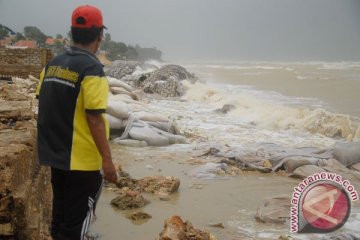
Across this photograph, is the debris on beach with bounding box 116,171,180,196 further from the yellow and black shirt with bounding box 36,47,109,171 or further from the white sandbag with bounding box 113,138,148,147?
the yellow and black shirt with bounding box 36,47,109,171

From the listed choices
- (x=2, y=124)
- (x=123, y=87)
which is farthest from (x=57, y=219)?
(x=123, y=87)

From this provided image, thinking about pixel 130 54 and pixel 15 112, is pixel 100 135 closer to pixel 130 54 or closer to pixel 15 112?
pixel 15 112

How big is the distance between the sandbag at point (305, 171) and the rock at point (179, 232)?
2.71 meters

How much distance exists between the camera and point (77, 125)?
216 cm

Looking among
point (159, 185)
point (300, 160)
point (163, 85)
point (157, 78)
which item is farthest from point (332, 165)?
point (157, 78)

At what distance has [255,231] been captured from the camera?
12.1 feet

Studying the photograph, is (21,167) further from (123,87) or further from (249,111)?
(249,111)

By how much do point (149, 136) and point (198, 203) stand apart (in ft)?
9.67

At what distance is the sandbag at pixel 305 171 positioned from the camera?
544cm

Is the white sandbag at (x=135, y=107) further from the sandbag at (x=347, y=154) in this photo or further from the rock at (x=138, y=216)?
the rock at (x=138, y=216)

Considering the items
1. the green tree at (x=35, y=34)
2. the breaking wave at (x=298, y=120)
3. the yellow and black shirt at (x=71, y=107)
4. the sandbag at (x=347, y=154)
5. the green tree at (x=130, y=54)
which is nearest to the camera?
the yellow and black shirt at (x=71, y=107)

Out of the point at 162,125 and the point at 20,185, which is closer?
the point at 20,185

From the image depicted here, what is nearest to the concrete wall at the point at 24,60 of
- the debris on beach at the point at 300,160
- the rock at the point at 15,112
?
the debris on beach at the point at 300,160

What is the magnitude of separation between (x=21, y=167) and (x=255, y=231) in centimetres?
207
